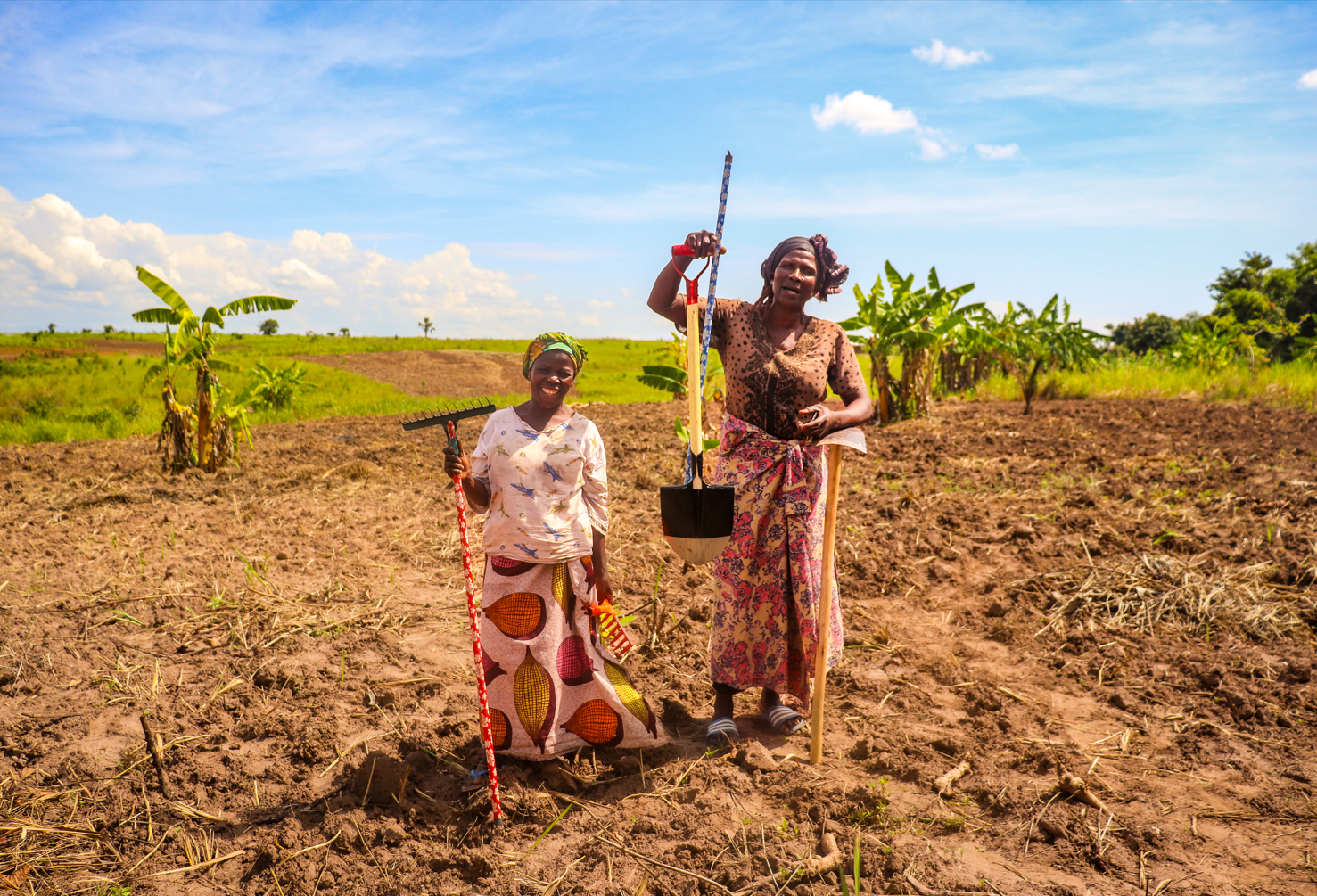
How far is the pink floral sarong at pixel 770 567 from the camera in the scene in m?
2.86

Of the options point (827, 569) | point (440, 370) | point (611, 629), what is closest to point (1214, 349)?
point (827, 569)

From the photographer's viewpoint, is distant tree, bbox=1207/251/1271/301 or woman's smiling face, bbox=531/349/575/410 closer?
woman's smiling face, bbox=531/349/575/410

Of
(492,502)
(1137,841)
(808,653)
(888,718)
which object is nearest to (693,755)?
(808,653)

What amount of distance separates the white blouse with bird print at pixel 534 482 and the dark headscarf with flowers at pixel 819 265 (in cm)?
93

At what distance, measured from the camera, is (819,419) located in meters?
2.52

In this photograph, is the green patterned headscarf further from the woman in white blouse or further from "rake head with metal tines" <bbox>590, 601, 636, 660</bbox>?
"rake head with metal tines" <bbox>590, 601, 636, 660</bbox>

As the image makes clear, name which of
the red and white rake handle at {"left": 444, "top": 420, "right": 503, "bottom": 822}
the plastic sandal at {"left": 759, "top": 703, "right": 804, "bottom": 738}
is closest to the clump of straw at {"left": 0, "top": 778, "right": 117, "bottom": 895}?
the red and white rake handle at {"left": 444, "top": 420, "right": 503, "bottom": 822}

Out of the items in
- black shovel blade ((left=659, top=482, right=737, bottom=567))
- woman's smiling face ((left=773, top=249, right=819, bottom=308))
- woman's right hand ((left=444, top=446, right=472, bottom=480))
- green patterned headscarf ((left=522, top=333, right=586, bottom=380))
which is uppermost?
woman's smiling face ((left=773, top=249, right=819, bottom=308))

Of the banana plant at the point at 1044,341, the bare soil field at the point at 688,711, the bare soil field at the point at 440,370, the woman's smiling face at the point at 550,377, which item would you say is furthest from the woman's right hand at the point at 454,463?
Answer: the bare soil field at the point at 440,370

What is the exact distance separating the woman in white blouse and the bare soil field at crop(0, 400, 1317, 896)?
6.5 inches

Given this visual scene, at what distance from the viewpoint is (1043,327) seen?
45.0 feet

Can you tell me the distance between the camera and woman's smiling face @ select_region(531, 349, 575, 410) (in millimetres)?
2562

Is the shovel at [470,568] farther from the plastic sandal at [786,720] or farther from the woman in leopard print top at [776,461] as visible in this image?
the plastic sandal at [786,720]

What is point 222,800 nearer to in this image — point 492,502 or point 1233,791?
point 492,502
